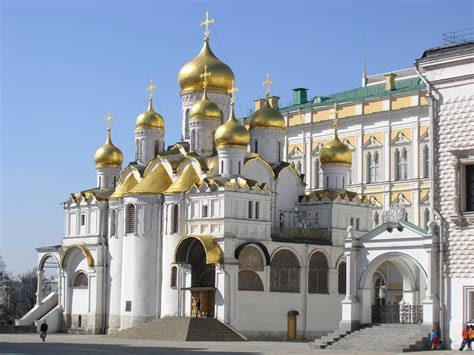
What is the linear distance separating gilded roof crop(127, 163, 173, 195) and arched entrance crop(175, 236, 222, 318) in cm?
382

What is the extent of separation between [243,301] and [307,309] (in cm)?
409

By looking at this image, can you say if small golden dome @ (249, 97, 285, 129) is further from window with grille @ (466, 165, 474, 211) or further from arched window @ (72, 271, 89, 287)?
window with grille @ (466, 165, 474, 211)

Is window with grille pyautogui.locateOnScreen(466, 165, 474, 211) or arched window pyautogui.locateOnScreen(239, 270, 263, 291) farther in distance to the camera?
arched window pyautogui.locateOnScreen(239, 270, 263, 291)

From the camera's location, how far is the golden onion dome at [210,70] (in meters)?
51.7

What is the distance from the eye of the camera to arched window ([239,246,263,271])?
4531 centimetres

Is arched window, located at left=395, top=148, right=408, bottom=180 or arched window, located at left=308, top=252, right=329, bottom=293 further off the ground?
arched window, located at left=395, top=148, right=408, bottom=180

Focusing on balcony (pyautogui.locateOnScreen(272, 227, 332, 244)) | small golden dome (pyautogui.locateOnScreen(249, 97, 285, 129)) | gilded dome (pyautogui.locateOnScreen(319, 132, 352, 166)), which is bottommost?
balcony (pyautogui.locateOnScreen(272, 227, 332, 244))

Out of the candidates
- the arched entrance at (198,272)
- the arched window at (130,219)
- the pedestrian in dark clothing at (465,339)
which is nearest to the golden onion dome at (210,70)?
the arched window at (130,219)

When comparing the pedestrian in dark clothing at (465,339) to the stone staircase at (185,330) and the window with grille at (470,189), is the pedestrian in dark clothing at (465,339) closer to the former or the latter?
the window with grille at (470,189)

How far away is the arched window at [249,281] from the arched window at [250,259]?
25 centimetres

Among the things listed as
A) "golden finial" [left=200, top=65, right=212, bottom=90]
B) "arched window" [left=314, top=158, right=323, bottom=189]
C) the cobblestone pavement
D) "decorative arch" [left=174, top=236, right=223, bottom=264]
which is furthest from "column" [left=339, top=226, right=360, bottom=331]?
"arched window" [left=314, top=158, right=323, bottom=189]

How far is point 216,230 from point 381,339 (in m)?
12.6

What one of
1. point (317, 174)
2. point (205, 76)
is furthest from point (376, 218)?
point (205, 76)

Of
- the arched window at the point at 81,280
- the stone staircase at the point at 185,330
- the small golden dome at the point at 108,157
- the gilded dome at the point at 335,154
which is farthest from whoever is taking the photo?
the small golden dome at the point at 108,157
